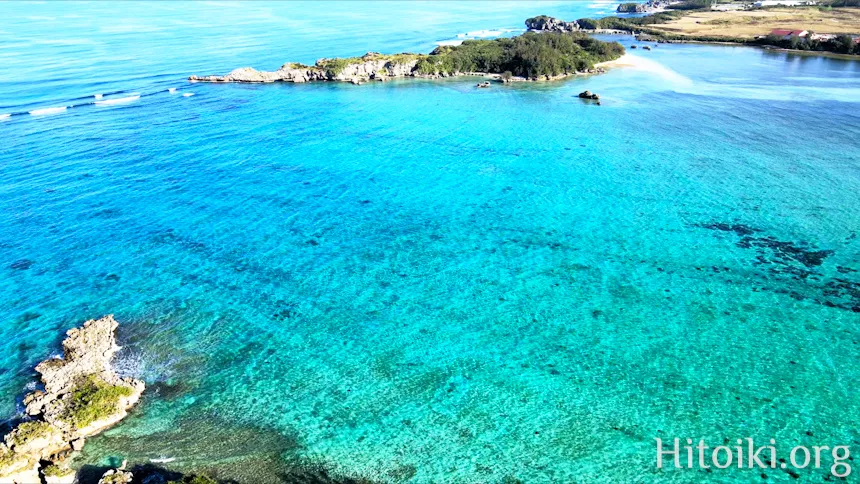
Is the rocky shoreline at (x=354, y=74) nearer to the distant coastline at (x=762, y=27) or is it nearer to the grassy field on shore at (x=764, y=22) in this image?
the distant coastline at (x=762, y=27)

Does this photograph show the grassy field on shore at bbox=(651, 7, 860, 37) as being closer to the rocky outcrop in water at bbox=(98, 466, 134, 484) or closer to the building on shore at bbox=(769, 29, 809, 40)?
the building on shore at bbox=(769, 29, 809, 40)

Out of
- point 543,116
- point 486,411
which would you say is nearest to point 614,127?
point 543,116

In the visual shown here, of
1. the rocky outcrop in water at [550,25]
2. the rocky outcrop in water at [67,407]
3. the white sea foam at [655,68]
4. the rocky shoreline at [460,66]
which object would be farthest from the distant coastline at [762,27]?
the rocky outcrop in water at [67,407]

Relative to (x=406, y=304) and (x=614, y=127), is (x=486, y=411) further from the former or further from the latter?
(x=614, y=127)

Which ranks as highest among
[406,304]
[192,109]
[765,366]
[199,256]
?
[192,109]

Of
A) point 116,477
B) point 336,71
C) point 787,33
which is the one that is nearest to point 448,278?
point 116,477

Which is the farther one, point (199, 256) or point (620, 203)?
point (620, 203)

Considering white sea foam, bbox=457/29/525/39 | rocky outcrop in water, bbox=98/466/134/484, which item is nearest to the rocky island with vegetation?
white sea foam, bbox=457/29/525/39
